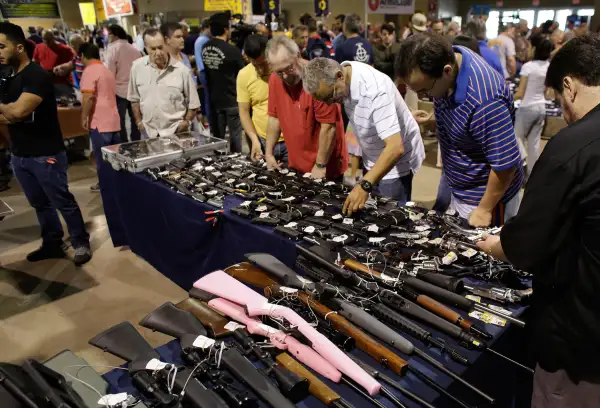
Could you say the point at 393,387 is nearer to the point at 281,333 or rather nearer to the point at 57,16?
the point at 281,333

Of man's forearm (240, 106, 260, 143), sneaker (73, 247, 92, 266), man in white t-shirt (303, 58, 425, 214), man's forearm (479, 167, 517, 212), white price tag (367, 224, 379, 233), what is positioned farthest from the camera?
sneaker (73, 247, 92, 266)

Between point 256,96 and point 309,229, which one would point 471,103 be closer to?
point 309,229

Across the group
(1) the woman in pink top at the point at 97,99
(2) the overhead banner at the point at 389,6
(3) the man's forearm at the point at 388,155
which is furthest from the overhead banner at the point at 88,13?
(3) the man's forearm at the point at 388,155

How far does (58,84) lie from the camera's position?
7090mm

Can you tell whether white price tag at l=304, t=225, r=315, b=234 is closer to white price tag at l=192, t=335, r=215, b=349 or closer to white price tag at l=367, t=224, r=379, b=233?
white price tag at l=367, t=224, r=379, b=233

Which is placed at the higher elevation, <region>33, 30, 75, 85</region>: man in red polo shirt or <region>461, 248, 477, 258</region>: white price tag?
<region>33, 30, 75, 85</region>: man in red polo shirt

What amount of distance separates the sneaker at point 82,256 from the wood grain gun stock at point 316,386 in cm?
319

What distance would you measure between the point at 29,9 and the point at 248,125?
10.1 m

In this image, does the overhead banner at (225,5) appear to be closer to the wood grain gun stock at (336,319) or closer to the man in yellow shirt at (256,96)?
the man in yellow shirt at (256,96)

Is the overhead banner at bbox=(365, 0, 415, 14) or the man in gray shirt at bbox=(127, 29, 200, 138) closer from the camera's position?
the man in gray shirt at bbox=(127, 29, 200, 138)

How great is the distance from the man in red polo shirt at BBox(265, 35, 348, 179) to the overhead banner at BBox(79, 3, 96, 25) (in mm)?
15380

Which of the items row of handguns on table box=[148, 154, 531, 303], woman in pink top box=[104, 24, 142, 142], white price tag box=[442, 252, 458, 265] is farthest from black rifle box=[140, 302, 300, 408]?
woman in pink top box=[104, 24, 142, 142]

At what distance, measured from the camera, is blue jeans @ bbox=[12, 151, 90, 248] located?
3.54 meters

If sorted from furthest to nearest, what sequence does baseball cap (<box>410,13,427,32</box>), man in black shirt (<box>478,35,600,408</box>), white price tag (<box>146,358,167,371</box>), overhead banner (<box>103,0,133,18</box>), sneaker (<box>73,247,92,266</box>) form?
overhead banner (<box>103,0,133,18</box>), baseball cap (<box>410,13,427,32</box>), sneaker (<box>73,247,92,266</box>), white price tag (<box>146,358,167,371</box>), man in black shirt (<box>478,35,600,408</box>)
